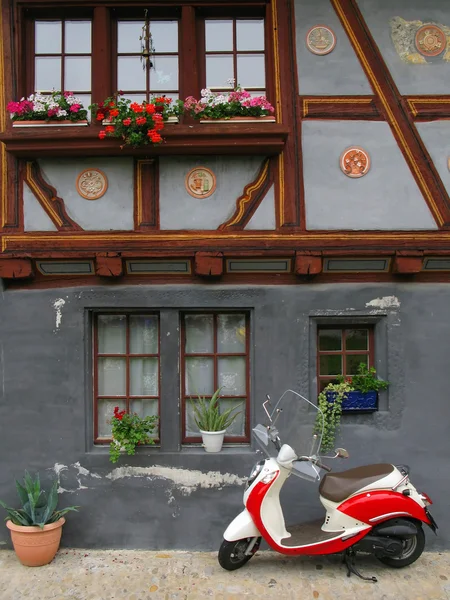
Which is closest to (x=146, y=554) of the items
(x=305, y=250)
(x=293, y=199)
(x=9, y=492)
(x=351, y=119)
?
(x=9, y=492)

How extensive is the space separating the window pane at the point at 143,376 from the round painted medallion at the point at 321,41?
12.2 ft

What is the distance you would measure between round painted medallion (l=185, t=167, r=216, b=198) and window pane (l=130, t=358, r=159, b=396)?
6.11ft

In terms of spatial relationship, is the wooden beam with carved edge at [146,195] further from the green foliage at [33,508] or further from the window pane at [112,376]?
the green foliage at [33,508]

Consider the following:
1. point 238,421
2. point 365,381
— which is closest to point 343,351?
point 365,381

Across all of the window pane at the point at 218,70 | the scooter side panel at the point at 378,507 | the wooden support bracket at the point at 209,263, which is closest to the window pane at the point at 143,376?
the wooden support bracket at the point at 209,263

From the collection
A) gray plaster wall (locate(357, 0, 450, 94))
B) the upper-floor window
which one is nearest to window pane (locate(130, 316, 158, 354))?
the upper-floor window

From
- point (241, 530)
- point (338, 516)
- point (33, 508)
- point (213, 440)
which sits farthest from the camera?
point (213, 440)

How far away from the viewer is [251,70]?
640cm

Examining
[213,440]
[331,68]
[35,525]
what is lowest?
[35,525]

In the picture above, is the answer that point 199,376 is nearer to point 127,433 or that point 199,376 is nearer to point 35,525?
point 127,433

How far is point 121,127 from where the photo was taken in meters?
5.81

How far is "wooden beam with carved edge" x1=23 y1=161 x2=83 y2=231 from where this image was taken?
6.12 meters

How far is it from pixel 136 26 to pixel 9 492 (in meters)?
5.19

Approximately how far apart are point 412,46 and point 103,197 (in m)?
3.64
